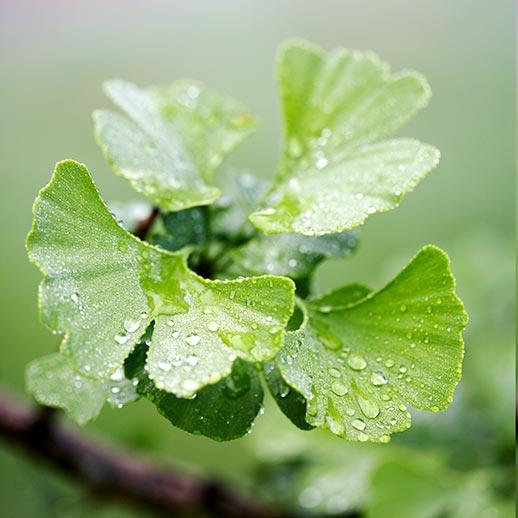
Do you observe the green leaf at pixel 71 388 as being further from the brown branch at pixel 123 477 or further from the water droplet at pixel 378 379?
the brown branch at pixel 123 477

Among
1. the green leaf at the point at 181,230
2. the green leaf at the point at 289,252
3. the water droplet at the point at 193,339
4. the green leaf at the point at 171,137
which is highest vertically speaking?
the green leaf at the point at 171,137

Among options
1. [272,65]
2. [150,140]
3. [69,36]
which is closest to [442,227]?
[272,65]

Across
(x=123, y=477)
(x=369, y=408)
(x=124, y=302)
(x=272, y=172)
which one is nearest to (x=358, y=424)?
(x=369, y=408)

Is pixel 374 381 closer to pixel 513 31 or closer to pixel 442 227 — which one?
pixel 442 227

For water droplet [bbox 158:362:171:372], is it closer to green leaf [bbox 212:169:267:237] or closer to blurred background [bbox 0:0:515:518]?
green leaf [bbox 212:169:267:237]

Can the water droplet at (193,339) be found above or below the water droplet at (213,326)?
below

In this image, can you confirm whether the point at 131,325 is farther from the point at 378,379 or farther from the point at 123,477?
the point at 123,477

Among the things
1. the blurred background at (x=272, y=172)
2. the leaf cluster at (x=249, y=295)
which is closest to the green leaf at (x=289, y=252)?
the leaf cluster at (x=249, y=295)
